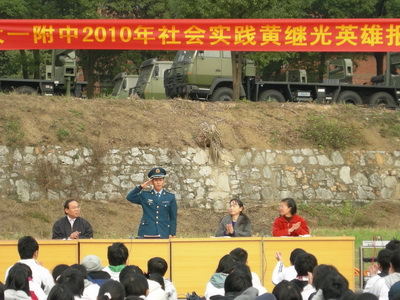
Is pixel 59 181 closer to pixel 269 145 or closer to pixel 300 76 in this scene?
pixel 269 145

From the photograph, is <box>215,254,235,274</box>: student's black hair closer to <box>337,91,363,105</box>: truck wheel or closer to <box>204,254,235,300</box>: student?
<box>204,254,235,300</box>: student

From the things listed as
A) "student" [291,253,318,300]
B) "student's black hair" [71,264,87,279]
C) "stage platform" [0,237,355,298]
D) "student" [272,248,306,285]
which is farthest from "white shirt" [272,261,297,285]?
"student's black hair" [71,264,87,279]

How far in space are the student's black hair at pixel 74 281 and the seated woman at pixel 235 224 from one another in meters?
5.07

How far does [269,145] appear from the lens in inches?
1025

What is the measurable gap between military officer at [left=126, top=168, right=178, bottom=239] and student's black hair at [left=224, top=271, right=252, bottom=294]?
5583 mm

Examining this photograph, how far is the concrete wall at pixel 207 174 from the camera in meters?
24.0

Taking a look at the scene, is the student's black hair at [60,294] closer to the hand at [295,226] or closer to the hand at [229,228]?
the hand at [229,228]

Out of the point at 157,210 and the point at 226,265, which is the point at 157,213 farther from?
the point at 226,265

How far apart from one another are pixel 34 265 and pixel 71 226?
3.68 m

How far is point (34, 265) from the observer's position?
1023 cm

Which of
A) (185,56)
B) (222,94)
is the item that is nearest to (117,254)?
(222,94)

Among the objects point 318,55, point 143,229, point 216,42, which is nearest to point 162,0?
point 318,55

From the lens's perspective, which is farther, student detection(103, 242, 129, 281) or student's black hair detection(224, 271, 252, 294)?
student detection(103, 242, 129, 281)

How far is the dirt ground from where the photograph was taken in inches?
909
